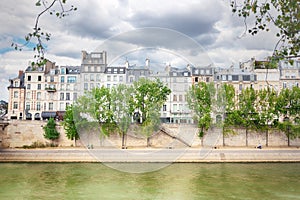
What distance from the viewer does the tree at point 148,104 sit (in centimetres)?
1989

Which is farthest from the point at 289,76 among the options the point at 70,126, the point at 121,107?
the point at 70,126

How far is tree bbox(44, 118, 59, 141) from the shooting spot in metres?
25.5

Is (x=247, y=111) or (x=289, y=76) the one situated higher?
(x=289, y=76)

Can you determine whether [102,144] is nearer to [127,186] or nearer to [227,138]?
[227,138]

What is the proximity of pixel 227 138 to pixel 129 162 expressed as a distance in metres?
10.1

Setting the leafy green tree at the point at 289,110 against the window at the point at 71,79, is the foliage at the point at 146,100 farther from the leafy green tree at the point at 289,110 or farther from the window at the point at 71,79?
the window at the point at 71,79

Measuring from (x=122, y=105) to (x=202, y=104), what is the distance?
702 cm

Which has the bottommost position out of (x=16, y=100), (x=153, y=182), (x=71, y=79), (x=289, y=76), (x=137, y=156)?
(x=153, y=182)

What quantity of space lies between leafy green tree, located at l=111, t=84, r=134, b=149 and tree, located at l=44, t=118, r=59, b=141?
505cm

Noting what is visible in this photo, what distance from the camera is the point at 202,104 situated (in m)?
18.1

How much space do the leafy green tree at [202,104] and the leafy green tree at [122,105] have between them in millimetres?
4083

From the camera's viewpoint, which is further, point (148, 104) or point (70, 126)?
point (70, 126)

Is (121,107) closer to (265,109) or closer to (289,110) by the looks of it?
(265,109)

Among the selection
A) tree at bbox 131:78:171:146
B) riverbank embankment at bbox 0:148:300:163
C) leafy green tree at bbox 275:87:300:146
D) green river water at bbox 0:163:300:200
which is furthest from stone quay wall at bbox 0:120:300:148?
green river water at bbox 0:163:300:200
